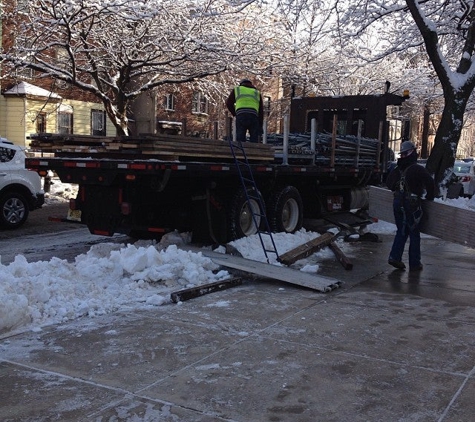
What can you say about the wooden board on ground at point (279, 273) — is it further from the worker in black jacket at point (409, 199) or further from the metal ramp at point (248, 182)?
the worker in black jacket at point (409, 199)

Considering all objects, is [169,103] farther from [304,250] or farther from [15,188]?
[304,250]

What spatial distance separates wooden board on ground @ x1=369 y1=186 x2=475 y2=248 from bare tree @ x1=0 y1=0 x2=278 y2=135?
8.49m

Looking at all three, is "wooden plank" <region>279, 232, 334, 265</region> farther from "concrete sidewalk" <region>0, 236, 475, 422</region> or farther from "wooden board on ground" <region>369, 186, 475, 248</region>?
"concrete sidewalk" <region>0, 236, 475, 422</region>

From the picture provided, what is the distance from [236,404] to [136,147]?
467 centimetres

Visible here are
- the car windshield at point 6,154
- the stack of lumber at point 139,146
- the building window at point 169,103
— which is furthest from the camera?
the building window at point 169,103

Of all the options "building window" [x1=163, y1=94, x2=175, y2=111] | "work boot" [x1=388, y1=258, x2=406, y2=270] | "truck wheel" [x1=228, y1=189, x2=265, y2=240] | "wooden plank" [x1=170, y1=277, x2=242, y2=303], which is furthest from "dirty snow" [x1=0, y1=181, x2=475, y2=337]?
"building window" [x1=163, y1=94, x2=175, y2=111]

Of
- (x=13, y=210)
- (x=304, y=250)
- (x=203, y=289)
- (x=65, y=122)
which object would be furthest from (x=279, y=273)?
(x=65, y=122)

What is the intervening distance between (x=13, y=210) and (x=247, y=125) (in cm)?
495

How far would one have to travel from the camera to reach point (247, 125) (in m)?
10.9

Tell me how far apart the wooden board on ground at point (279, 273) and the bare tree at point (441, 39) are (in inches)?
375

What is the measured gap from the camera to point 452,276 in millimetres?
8406

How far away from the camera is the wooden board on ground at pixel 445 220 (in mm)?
8070

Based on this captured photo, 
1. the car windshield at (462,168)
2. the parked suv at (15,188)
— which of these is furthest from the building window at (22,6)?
the car windshield at (462,168)

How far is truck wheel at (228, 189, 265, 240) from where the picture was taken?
919cm
